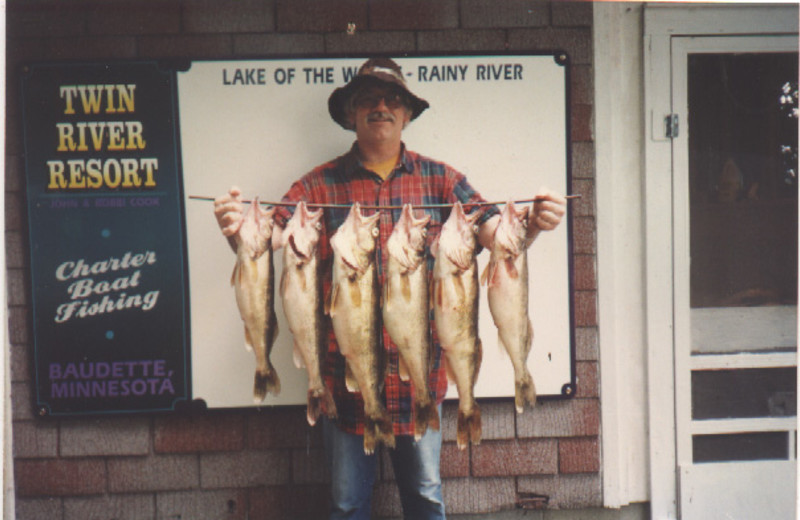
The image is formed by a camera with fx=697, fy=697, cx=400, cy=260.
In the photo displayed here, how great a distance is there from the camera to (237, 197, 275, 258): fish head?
265 centimetres

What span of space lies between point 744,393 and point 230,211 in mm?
2837

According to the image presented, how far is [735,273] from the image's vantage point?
12.0 feet

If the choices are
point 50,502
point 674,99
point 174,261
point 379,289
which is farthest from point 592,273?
point 50,502

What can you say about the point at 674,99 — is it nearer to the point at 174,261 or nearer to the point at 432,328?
the point at 432,328

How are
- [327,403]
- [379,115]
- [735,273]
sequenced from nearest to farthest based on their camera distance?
[327,403], [379,115], [735,273]

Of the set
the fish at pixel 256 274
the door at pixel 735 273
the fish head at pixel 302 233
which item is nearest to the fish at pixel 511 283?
the fish head at pixel 302 233

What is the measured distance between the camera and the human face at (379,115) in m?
3.02

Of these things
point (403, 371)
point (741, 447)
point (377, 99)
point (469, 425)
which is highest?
point (377, 99)

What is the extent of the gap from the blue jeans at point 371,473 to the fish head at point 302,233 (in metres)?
0.89

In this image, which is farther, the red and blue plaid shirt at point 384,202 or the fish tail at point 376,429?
the red and blue plaid shirt at point 384,202

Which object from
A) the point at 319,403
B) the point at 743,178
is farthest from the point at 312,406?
the point at 743,178

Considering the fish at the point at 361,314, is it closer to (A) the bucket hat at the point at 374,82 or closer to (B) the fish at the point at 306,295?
(B) the fish at the point at 306,295

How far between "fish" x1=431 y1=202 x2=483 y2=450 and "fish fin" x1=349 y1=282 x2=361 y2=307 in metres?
0.29

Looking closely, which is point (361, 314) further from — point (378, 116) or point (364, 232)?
point (378, 116)
